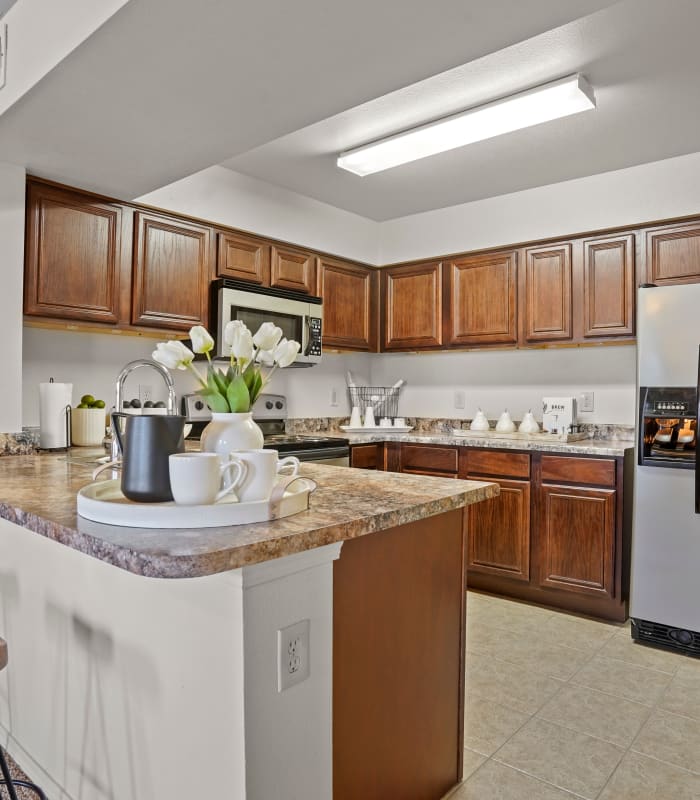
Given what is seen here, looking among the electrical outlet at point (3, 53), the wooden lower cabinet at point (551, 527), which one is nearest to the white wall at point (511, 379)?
the wooden lower cabinet at point (551, 527)

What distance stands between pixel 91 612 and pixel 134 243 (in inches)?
82.4

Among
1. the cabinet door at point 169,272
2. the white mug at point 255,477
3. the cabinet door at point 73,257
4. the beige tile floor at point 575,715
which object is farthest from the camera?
the cabinet door at point 169,272

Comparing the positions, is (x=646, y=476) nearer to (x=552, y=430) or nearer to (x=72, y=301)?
(x=552, y=430)

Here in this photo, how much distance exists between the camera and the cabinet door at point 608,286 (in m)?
3.39

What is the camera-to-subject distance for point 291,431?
424cm

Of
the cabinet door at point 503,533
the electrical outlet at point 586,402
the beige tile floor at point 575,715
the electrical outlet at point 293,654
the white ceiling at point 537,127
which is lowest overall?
the beige tile floor at point 575,715

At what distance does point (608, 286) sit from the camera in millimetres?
3455

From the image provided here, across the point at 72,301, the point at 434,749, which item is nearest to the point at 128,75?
the point at 72,301

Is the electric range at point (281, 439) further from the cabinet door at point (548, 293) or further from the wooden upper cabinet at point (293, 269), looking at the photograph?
the cabinet door at point (548, 293)

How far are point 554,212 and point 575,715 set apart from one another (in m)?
2.80

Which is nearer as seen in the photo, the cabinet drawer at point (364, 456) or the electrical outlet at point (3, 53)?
the electrical outlet at point (3, 53)

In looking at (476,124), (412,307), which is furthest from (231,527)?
(412,307)

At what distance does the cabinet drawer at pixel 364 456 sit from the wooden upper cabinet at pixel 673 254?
1895 millimetres

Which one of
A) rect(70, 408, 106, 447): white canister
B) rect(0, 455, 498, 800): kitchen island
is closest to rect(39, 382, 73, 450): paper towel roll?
rect(70, 408, 106, 447): white canister
